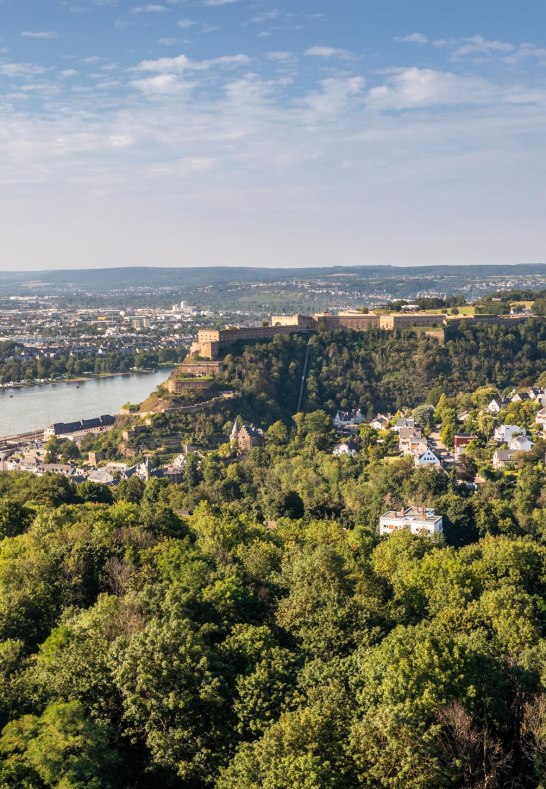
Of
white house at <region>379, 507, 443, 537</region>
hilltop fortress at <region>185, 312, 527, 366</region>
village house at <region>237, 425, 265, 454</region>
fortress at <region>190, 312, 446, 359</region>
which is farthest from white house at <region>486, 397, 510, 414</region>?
white house at <region>379, 507, 443, 537</region>

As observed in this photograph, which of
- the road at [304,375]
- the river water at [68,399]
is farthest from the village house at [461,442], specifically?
the river water at [68,399]

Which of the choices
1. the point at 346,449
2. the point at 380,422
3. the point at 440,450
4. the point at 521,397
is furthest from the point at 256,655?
the point at 521,397

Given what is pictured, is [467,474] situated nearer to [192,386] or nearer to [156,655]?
[192,386]

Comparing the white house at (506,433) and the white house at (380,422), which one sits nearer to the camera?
the white house at (506,433)

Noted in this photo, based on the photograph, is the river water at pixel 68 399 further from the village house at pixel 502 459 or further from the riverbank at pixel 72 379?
the village house at pixel 502 459

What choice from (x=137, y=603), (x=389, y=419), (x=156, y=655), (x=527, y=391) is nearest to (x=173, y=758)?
(x=156, y=655)

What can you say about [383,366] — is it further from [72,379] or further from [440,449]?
[72,379]
